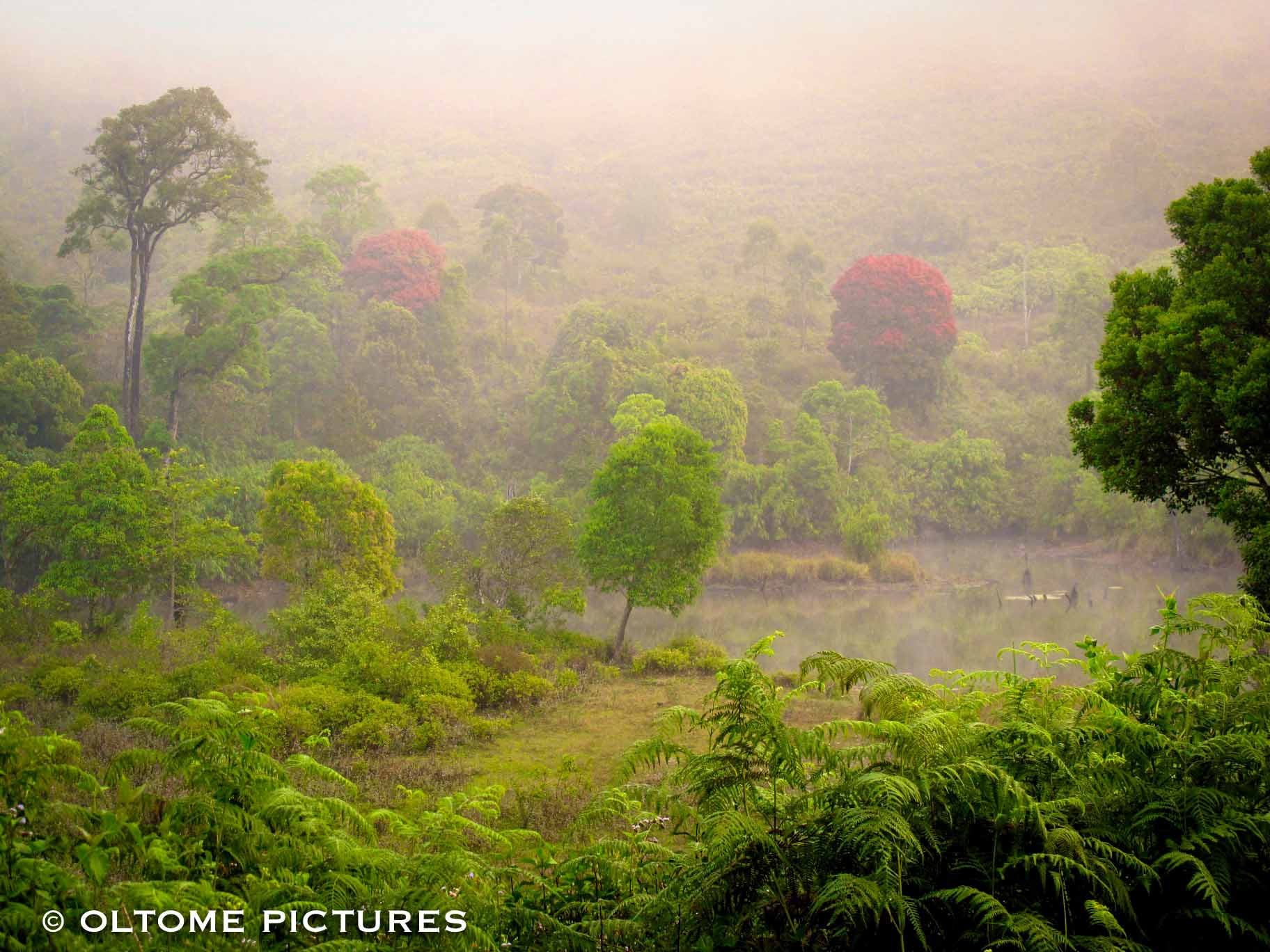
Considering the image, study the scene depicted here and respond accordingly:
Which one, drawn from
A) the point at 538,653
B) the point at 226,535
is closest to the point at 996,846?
the point at 538,653

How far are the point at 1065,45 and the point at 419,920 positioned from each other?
116m

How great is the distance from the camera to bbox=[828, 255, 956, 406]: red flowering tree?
1651 inches

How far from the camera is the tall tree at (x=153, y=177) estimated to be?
28578 mm

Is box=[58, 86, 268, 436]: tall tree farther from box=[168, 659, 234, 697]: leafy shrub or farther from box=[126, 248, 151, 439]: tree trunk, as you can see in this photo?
box=[168, 659, 234, 697]: leafy shrub

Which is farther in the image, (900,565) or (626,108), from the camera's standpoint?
(626,108)

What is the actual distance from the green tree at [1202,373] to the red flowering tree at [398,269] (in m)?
34.3

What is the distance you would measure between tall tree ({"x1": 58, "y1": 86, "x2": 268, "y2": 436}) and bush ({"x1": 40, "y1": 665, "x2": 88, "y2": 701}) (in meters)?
17.6

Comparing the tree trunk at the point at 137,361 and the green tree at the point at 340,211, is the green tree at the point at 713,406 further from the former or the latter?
A: the green tree at the point at 340,211

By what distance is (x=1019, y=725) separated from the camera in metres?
3.98

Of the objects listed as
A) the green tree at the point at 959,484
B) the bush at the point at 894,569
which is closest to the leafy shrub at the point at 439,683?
the bush at the point at 894,569

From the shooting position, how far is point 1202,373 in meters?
11.4

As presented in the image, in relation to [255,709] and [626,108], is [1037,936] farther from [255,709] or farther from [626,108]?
[626,108]

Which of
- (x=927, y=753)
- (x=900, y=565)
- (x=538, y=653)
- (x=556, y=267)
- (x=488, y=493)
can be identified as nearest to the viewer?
(x=927, y=753)

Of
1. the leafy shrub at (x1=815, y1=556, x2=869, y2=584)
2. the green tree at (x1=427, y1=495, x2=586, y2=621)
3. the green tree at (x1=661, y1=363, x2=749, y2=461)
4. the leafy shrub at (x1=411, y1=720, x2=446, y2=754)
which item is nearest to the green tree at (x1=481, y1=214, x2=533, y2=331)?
the green tree at (x1=661, y1=363, x2=749, y2=461)
